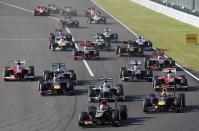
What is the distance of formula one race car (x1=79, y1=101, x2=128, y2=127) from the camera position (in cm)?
3234

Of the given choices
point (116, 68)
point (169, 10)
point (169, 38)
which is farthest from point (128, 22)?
point (116, 68)

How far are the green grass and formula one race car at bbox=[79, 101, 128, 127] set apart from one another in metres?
18.2

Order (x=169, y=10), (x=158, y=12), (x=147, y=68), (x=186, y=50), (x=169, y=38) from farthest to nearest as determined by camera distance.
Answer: (x=158, y=12)
(x=169, y=10)
(x=169, y=38)
(x=186, y=50)
(x=147, y=68)

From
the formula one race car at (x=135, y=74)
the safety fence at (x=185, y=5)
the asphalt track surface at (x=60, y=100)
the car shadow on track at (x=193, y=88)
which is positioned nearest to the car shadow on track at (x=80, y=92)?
the asphalt track surface at (x=60, y=100)

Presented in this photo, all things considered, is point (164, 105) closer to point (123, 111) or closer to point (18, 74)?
point (123, 111)

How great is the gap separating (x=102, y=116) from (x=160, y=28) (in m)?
46.7

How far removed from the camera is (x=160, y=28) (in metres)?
78.3

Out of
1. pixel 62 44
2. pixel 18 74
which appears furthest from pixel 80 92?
pixel 62 44

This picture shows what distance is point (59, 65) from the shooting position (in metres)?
42.7

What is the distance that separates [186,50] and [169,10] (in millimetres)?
31549

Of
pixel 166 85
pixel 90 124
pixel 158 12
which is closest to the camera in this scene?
pixel 90 124

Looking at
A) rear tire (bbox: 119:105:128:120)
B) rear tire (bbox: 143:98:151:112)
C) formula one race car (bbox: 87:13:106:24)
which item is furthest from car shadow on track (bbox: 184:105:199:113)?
formula one race car (bbox: 87:13:106:24)

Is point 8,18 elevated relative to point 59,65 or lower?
elevated

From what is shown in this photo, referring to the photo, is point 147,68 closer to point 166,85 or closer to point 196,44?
point 166,85
